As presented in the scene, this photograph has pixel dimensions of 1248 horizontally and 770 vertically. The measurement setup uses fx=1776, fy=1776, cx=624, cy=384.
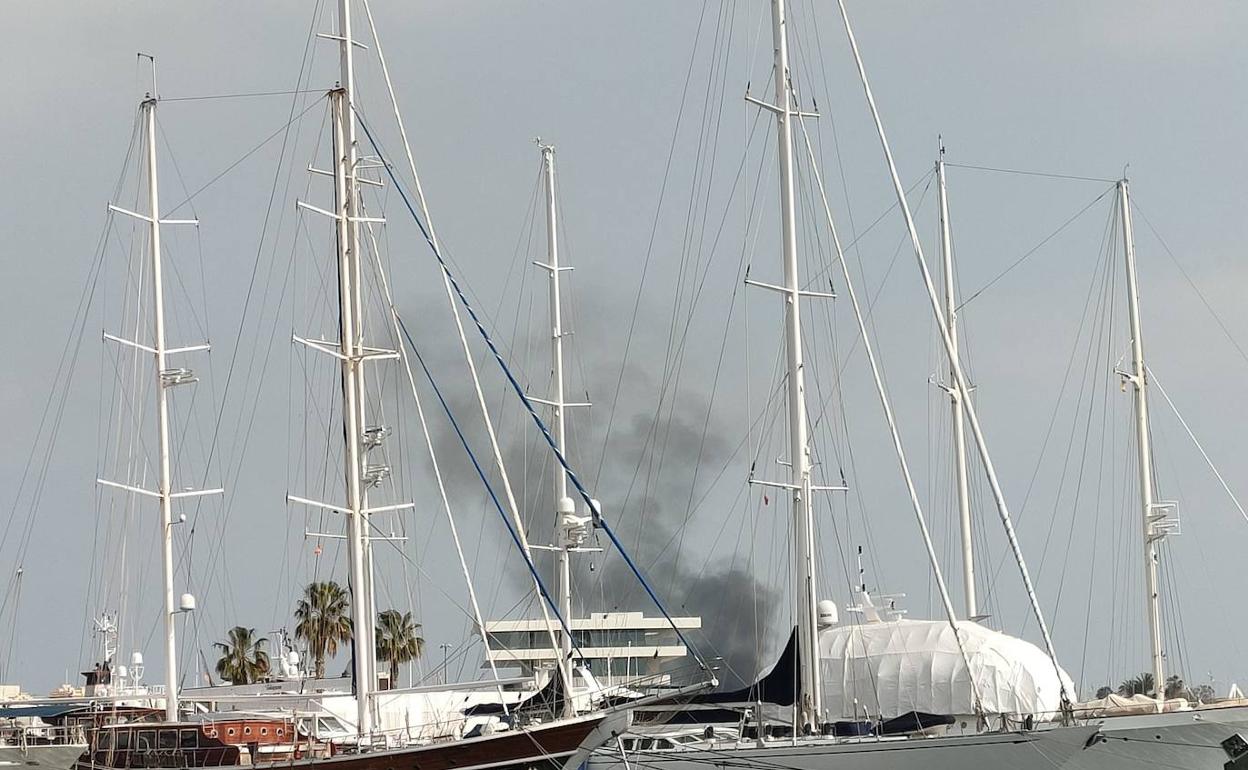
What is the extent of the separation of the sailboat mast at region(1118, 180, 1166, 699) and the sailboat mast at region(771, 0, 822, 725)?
12162 mm

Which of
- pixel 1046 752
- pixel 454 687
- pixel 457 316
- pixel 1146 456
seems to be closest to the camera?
pixel 454 687

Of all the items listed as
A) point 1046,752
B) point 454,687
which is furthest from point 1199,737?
point 454,687

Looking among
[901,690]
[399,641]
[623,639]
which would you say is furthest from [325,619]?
[901,690]

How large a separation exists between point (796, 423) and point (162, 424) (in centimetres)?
1836

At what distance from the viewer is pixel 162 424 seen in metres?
51.4

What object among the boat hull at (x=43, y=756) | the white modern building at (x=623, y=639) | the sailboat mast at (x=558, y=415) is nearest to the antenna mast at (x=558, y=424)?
the sailboat mast at (x=558, y=415)

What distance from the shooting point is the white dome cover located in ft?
164

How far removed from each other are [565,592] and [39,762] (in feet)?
64.4

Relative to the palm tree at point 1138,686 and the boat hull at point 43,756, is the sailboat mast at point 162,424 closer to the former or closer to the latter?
the boat hull at point 43,756

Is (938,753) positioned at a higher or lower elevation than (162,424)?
lower

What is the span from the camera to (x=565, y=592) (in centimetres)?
6000

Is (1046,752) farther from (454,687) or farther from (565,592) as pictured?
(565,592)

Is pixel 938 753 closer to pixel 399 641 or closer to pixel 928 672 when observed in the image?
pixel 928 672

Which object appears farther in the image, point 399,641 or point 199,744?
point 399,641
